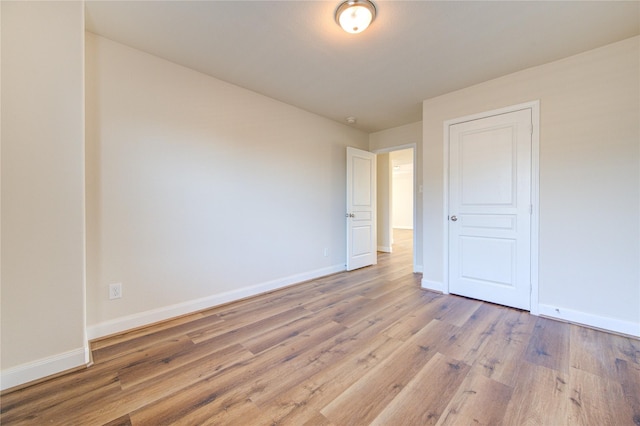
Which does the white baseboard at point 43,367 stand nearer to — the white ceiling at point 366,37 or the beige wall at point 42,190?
the beige wall at point 42,190

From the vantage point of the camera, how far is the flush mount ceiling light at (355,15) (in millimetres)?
1719

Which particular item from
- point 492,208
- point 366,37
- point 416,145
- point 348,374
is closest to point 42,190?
point 348,374

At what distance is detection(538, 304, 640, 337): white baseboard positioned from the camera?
210cm

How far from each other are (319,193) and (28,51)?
3.10m

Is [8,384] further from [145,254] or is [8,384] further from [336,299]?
[336,299]

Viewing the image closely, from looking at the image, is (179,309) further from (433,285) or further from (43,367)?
(433,285)

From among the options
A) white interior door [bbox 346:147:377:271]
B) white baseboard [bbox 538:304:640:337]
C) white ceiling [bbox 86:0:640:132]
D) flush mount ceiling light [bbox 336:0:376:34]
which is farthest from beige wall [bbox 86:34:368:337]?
white baseboard [bbox 538:304:640:337]

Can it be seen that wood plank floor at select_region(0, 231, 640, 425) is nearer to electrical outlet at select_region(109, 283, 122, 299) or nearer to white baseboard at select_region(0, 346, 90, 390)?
white baseboard at select_region(0, 346, 90, 390)

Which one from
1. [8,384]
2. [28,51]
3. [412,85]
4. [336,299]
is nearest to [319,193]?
[336,299]

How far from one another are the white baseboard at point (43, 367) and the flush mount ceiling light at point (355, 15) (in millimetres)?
2982

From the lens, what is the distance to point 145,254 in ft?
7.57

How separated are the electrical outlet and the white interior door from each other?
9.98 feet

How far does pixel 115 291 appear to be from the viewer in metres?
2.16

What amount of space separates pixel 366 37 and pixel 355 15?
1.12ft
